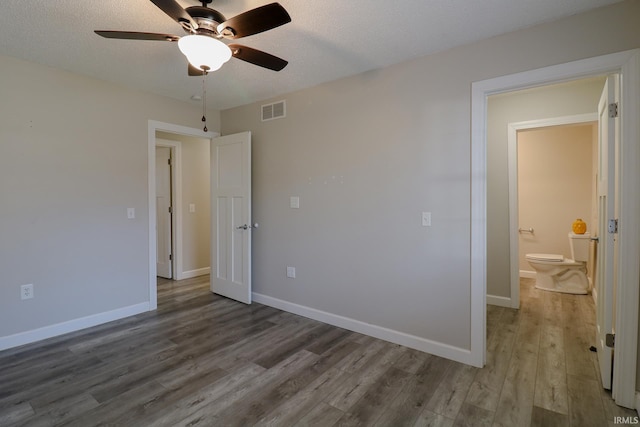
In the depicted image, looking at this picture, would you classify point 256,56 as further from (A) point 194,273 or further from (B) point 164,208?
(A) point 194,273

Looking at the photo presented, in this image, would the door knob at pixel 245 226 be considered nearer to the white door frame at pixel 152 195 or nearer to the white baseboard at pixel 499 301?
the white door frame at pixel 152 195

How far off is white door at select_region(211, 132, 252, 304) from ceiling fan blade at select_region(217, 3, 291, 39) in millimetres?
1997

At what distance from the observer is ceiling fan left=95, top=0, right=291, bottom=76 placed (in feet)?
5.00

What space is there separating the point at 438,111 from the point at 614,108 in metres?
1.06

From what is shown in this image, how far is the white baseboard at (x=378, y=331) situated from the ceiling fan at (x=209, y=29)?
244 cm

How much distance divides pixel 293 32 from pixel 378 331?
8.38 ft

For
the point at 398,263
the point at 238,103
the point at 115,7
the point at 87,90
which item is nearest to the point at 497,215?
the point at 398,263

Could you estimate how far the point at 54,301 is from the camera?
2.83m

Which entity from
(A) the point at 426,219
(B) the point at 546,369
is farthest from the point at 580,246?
(A) the point at 426,219

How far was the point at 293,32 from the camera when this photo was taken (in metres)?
2.18

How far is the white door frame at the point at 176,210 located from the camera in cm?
482

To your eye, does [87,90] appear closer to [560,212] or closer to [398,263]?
[398,263]

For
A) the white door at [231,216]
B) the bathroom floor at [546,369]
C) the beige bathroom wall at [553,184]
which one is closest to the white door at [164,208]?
the white door at [231,216]

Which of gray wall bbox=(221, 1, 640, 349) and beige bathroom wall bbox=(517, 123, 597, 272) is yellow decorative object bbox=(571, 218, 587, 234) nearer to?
beige bathroom wall bbox=(517, 123, 597, 272)
